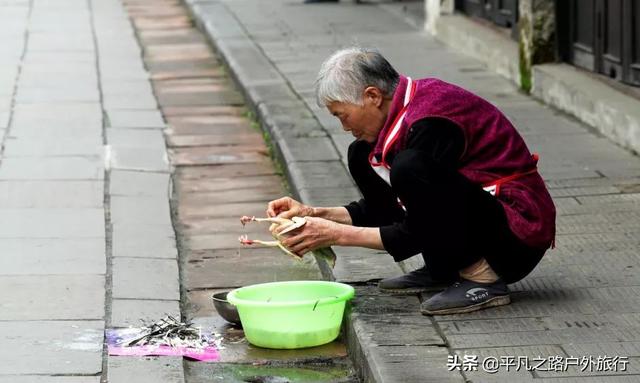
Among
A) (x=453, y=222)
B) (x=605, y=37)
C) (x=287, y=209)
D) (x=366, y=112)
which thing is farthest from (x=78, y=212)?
(x=605, y=37)

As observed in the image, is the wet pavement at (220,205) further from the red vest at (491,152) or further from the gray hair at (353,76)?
the gray hair at (353,76)

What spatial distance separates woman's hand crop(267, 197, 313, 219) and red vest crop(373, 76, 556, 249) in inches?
14.9

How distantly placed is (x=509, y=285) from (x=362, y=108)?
95 cm

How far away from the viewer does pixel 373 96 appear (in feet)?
15.7

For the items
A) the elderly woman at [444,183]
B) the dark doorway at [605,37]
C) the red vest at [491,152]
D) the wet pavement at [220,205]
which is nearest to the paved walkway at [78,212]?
the wet pavement at [220,205]

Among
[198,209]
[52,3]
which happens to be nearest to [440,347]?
[198,209]

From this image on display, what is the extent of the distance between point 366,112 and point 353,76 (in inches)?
5.5

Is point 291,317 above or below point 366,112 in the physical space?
below

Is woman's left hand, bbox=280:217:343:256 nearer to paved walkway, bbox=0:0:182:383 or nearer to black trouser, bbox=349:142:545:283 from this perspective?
black trouser, bbox=349:142:545:283

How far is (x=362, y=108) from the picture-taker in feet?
15.8

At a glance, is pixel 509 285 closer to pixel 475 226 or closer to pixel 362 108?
pixel 475 226

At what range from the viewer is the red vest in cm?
477

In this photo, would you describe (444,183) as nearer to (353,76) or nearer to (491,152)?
(491,152)

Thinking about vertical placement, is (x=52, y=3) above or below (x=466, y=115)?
below
